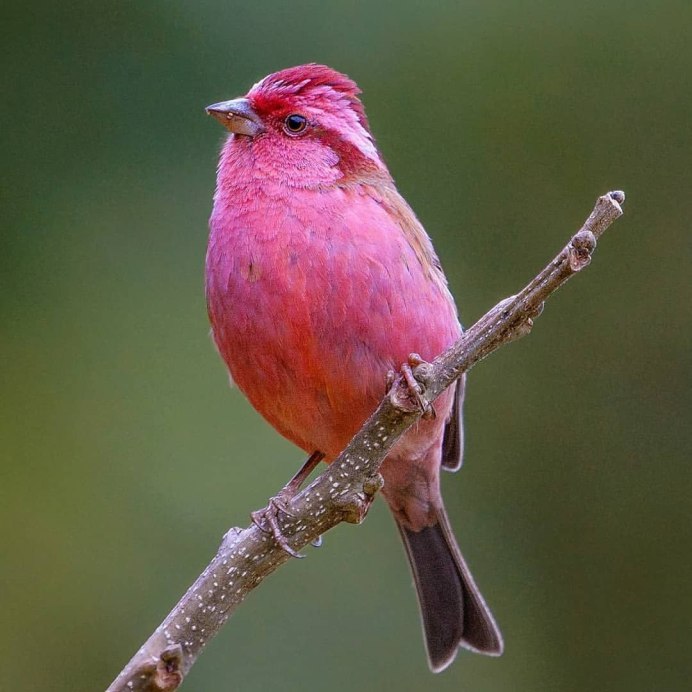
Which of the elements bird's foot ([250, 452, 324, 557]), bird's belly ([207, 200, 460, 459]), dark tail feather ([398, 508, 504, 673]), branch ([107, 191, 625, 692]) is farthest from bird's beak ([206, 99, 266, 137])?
dark tail feather ([398, 508, 504, 673])

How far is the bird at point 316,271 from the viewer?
439 centimetres

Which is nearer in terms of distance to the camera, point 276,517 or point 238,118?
point 276,517

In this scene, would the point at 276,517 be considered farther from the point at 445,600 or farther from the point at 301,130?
the point at 445,600

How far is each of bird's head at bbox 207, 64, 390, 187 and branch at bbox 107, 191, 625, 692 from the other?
3.97 feet

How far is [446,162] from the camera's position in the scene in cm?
732

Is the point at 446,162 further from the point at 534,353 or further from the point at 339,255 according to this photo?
the point at 339,255

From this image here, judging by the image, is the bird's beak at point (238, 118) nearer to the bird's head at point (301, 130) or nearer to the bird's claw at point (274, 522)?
the bird's head at point (301, 130)

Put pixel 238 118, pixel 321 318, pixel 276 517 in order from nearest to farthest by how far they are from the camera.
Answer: pixel 276 517 → pixel 321 318 → pixel 238 118

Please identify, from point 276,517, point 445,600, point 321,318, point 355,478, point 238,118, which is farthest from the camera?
point 445,600

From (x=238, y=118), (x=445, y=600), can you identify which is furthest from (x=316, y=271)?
(x=445, y=600)

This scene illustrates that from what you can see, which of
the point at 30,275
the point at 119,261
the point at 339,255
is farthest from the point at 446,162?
the point at 339,255

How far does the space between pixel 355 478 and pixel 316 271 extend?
0.84m

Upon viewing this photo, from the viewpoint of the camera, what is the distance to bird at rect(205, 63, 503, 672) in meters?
4.39

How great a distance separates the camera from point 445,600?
571 cm
